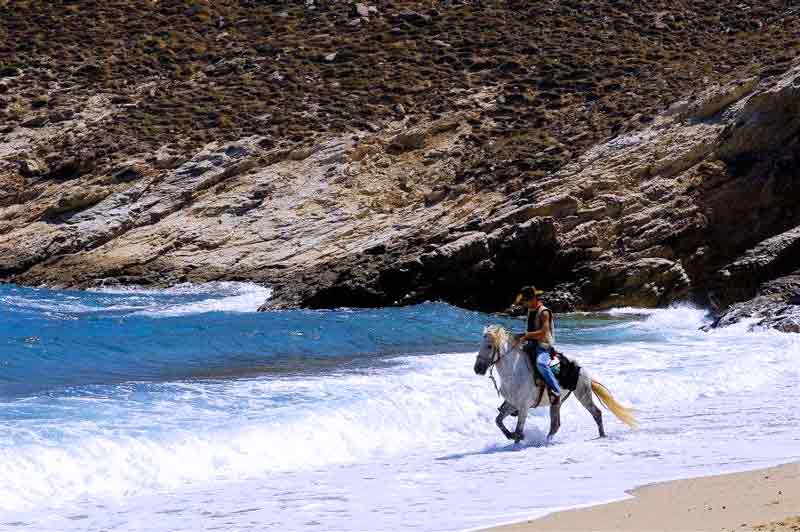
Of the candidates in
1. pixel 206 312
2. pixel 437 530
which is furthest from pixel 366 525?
pixel 206 312

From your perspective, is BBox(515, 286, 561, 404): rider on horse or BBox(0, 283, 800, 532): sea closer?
BBox(0, 283, 800, 532): sea

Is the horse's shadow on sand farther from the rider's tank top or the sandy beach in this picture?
the sandy beach

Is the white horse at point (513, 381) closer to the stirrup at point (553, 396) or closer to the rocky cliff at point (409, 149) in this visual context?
the stirrup at point (553, 396)

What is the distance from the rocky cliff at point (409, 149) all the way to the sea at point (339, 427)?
189 inches

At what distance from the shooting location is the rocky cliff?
26828mm

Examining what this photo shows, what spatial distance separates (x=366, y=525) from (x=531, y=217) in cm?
1934

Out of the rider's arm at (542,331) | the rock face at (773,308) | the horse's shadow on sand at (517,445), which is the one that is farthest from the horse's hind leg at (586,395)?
the rock face at (773,308)

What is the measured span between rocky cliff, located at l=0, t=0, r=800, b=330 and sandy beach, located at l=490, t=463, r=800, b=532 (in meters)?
11.6

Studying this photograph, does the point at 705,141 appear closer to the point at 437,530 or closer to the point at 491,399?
the point at 491,399

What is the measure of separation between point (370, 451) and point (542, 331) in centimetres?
226

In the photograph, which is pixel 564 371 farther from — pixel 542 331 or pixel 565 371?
pixel 542 331

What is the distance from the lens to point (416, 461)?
39.3 feet

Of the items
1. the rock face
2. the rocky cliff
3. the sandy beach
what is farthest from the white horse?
the rocky cliff

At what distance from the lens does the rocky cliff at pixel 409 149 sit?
1056 inches
